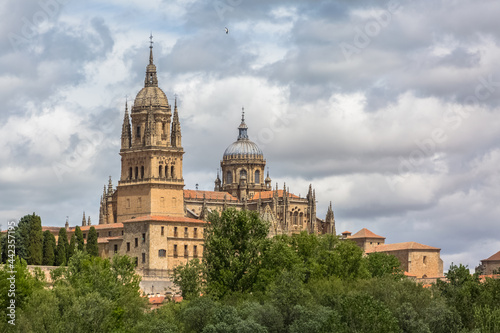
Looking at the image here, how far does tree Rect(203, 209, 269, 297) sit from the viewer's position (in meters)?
86.3

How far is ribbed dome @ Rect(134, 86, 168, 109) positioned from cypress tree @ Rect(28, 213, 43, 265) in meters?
29.4

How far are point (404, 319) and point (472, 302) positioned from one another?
20.8 ft

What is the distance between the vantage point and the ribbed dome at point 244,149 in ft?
584

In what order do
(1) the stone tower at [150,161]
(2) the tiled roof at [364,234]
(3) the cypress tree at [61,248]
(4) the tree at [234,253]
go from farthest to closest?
(2) the tiled roof at [364,234]
(1) the stone tower at [150,161]
(3) the cypress tree at [61,248]
(4) the tree at [234,253]

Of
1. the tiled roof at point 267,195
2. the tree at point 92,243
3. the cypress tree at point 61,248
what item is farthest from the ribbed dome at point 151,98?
the tiled roof at point 267,195

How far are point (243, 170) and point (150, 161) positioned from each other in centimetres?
3595

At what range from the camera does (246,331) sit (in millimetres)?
73438

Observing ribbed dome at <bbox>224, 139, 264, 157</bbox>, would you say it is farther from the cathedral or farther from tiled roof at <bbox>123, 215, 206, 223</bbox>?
tiled roof at <bbox>123, 215, 206, 223</bbox>

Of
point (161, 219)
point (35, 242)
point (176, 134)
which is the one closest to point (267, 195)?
point (176, 134)

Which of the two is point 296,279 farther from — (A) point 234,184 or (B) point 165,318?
(A) point 234,184

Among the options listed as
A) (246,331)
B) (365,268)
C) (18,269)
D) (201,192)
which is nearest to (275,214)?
(201,192)

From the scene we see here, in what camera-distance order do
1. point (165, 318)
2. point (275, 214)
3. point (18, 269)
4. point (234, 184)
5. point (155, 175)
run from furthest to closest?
point (234, 184) → point (275, 214) → point (155, 175) → point (18, 269) → point (165, 318)

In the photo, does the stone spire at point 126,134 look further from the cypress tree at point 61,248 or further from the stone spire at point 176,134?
the cypress tree at point 61,248

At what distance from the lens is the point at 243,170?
17612cm
